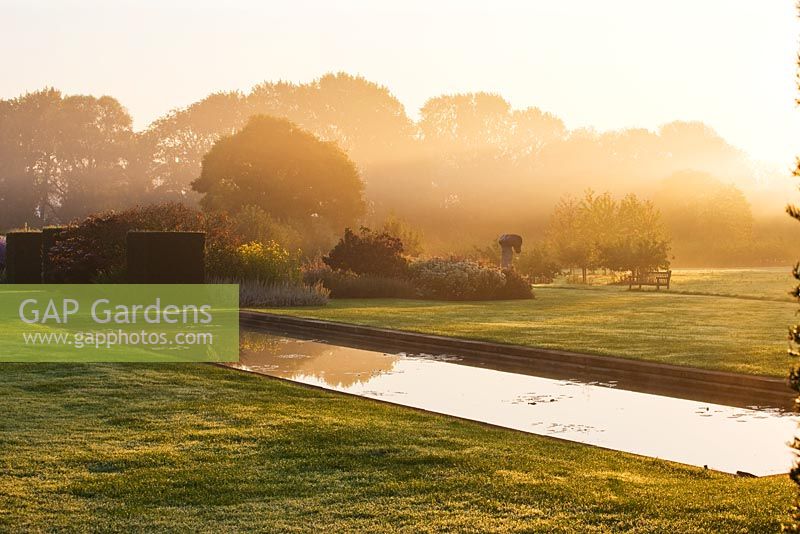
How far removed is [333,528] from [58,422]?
12.5 feet

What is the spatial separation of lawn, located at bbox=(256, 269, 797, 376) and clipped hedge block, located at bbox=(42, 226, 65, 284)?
34.2 feet

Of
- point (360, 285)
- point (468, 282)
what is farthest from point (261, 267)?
point (468, 282)

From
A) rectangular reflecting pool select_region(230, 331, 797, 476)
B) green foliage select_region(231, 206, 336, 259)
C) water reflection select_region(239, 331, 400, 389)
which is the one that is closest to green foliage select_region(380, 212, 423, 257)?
green foliage select_region(231, 206, 336, 259)

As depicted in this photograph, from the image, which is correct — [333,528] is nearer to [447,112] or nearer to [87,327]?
[87,327]

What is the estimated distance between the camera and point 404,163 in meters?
76.7

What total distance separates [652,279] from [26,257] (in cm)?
2358

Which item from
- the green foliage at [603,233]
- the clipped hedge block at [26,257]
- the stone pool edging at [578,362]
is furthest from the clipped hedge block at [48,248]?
the green foliage at [603,233]

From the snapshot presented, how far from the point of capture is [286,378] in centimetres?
1164

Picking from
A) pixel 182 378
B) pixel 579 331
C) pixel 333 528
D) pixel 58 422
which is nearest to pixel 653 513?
pixel 333 528

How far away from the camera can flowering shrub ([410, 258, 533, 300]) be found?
28562mm

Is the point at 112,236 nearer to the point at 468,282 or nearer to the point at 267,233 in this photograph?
the point at 267,233

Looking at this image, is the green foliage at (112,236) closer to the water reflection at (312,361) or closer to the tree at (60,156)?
the water reflection at (312,361)

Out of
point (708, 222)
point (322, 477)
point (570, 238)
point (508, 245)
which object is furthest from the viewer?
point (708, 222)

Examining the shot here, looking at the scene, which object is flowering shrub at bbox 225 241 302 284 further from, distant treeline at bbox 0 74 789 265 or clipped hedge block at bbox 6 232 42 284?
distant treeline at bbox 0 74 789 265
